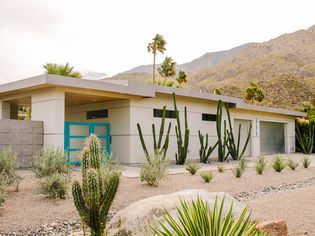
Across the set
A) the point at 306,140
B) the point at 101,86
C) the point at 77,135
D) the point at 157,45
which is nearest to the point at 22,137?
the point at 77,135

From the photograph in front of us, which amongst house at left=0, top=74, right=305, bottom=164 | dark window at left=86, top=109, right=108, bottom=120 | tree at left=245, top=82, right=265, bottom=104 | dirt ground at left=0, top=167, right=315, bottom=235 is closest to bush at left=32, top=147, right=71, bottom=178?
dirt ground at left=0, top=167, right=315, bottom=235

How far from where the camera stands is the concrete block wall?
15500mm

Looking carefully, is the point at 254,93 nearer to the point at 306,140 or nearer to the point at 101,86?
the point at 306,140

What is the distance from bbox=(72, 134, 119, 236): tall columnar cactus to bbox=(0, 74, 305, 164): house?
32.3 feet

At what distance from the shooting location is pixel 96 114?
20797 millimetres

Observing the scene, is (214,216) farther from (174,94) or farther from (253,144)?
(253,144)

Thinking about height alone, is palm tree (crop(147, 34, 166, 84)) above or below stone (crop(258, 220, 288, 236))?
above

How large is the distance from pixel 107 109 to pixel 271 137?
16.9 m

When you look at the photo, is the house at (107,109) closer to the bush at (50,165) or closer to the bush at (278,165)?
the bush at (50,165)

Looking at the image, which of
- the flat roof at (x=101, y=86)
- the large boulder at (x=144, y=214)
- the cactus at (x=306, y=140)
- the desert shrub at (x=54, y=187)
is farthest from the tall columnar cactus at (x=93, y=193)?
the cactus at (x=306, y=140)

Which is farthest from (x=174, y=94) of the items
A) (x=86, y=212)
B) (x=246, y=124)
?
(x=86, y=212)

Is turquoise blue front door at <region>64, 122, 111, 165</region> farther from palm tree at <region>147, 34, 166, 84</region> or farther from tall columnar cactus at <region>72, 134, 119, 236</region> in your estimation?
palm tree at <region>147, 34, 166, 84</region>

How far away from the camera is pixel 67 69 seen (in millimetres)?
29375

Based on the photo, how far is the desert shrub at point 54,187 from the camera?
32.5 ft
